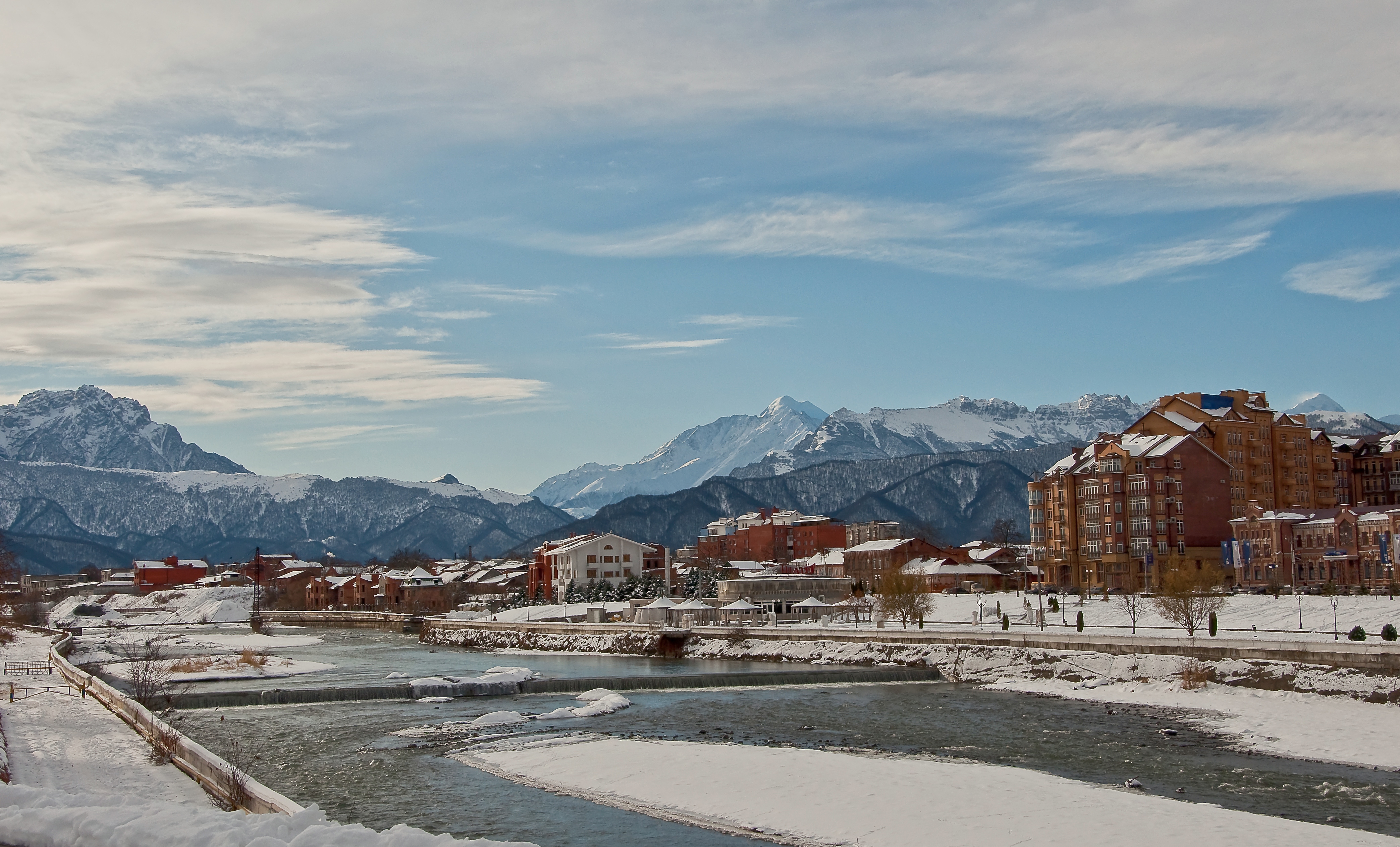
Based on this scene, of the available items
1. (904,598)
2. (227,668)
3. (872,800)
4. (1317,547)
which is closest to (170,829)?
(872,800)

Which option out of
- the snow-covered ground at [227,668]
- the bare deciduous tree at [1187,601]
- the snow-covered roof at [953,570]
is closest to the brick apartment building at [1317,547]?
the bare deciduous tree at [1187,601]

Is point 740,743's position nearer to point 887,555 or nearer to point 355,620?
point 887,555

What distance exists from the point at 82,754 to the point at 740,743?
21928mm

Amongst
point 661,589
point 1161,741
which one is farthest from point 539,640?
point 1161,741

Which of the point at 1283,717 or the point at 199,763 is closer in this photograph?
the point at 199,763

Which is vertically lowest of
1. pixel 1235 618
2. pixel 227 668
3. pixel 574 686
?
pixel 227 668

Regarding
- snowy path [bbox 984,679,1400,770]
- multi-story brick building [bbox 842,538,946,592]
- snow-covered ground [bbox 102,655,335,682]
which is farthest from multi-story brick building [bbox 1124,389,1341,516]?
snow-covered ground [bbox 102,655,335,682]

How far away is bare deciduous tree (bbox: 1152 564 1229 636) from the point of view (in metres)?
66.8

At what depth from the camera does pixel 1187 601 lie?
65.9m

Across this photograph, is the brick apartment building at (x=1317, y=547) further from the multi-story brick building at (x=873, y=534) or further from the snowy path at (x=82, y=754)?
the multi-story brick building at (x=873, y=534)

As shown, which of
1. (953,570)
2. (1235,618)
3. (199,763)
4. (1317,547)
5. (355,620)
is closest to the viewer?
(199,763)

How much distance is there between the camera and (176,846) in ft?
59.7

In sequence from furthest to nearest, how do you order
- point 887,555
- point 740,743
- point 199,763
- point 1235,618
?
1. point 887,555
2. point 1235,618
3. point 740,743
4. point 199,763

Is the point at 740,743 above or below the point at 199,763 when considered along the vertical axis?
below
